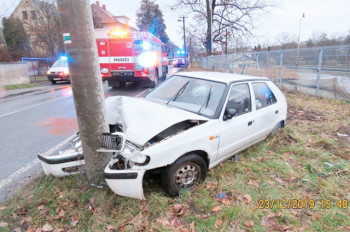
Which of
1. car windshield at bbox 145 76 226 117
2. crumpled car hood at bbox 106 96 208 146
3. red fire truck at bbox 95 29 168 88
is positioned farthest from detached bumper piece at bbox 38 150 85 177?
red fire truck at bbox 95 29 168 88

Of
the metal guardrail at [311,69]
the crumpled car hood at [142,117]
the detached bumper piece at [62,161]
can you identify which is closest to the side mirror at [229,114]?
the crumpled car hood at [142,117]

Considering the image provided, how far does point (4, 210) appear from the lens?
274cm

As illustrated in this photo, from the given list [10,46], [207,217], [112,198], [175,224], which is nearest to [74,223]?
[112,198]

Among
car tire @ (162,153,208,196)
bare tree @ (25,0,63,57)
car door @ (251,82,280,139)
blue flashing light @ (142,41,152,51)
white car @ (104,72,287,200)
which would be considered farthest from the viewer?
bare tree @ (25,0,63,57)

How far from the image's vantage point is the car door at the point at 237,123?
10.9 feet

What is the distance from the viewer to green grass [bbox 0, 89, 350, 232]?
8.26 feet

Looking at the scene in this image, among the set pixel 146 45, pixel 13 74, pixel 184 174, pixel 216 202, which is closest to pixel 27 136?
pixel 184 174

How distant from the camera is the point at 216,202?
287 cm

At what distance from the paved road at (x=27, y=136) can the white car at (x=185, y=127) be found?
5.68 ft

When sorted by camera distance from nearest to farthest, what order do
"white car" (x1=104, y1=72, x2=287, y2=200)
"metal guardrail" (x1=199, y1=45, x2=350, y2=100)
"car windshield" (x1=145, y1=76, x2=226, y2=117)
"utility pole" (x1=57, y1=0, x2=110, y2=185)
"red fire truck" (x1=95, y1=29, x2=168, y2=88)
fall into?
"utility pole" (x1=57, y1=0, x2=110, y2=185) < "white car" (x1=104, y1=72, x2=287, y2=200) < "car windshield" (x1=145, y1=76, x2=226, y2=117) < "metal guardrail" (x1=199, y1=45, x2=350, y2=100) < "red fire truck" (x1=95, y1=29, x2=168, y2=88)

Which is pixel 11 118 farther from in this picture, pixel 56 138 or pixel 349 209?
pixel 349 209

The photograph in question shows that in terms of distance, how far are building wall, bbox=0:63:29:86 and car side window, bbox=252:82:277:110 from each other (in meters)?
18.2

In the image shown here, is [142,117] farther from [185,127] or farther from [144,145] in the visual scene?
[185,127]

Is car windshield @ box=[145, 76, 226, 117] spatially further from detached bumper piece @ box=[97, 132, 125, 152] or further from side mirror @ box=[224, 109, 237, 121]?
detached bumper piece @ box=[97, 132, 125, 152]
